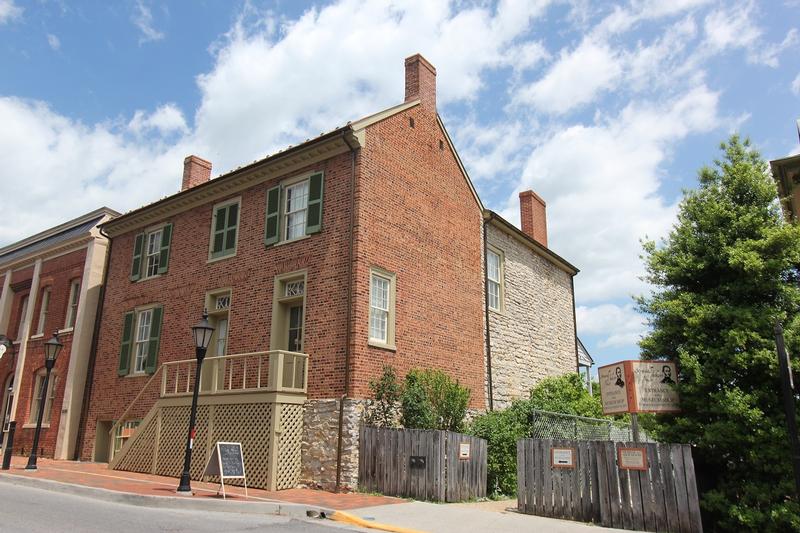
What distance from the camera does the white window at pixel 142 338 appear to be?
19188 mm

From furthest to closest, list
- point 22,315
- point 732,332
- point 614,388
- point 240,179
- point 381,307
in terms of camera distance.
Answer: point 22,315 < point 240,179 < point 381,307 < point 614,388 < point 732,332

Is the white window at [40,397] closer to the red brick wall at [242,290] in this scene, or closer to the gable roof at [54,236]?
the red brick wall at [242,290]

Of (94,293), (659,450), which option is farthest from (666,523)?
(94,293)

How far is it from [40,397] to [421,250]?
15997mm

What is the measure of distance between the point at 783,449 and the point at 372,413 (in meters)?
7.81

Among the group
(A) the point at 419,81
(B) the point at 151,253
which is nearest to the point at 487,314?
(A) the point at 419,81

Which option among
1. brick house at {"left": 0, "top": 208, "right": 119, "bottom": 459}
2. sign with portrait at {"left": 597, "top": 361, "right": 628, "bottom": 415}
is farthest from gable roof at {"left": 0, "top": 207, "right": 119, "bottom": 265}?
sign with portrait at {"left": 597, "top": 361, "right": 628, "bottom": 415}

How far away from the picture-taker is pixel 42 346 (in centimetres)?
2303

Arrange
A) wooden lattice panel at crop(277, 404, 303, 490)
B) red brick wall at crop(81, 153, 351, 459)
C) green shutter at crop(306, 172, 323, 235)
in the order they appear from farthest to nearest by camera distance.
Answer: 1. green shutter at crop(306, 172, 323, 235)
2. red brick wall at crop(81, 153, 351, 459)
3. wooden lattice panel at crop(277, 404, 303, 490)

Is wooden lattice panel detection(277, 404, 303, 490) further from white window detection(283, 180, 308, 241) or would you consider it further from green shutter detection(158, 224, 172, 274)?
green shutter detection(158, 224, 172, 274)

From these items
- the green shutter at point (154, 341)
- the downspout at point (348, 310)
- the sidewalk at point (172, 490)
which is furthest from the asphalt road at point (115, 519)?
the green shutter at point (154, 341)

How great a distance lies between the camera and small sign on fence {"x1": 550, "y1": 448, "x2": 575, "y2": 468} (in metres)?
11.0

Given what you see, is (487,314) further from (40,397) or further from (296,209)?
(40,397)

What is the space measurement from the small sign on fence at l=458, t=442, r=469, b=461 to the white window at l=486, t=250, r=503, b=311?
7282 millimetres
